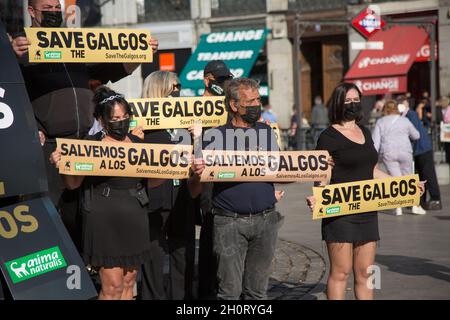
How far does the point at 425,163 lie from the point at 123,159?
905cm

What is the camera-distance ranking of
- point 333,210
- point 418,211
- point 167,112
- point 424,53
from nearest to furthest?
point 333,210
point 167,112
point 418,211
point 424,53

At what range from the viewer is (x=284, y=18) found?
99.5 ft

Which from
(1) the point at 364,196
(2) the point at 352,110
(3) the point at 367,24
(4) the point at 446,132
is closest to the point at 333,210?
(1) the point at 364,196

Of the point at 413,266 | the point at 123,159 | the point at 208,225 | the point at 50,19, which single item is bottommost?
the point at 413,266

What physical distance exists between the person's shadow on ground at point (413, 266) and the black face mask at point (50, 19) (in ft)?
14.4

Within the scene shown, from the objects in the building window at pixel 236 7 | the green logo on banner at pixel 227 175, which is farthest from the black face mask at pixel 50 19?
the building window at pixel 236 7

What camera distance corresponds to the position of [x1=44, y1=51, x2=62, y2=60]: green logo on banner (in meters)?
6.49

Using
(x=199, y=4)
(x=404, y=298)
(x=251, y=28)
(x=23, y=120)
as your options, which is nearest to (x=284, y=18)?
(x=251, y=28)

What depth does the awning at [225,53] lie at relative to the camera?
97.3 feet

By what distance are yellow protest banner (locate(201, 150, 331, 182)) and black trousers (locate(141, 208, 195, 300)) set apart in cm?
134

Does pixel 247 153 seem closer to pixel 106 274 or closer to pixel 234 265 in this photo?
pixel 234 265

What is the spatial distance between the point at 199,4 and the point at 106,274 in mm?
26813

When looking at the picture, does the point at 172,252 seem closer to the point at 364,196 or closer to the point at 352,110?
the point at 364,196

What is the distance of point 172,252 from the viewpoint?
7445mm
